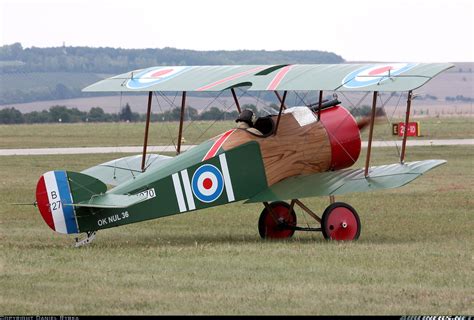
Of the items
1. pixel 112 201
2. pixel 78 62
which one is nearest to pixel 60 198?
pixel 112 201

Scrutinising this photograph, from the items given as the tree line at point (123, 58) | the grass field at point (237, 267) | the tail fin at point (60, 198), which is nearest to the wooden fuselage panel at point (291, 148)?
the grass field at point (237, 267)

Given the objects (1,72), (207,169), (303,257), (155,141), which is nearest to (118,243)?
(207,169)

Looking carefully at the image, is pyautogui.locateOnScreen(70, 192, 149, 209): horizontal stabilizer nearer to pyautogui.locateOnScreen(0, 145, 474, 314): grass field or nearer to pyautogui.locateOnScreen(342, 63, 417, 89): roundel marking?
pyautogui.locateOnScreen(0, 145, 474, 314): grass field

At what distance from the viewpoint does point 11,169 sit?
30406mm

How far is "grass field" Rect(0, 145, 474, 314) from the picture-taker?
34.4 feet

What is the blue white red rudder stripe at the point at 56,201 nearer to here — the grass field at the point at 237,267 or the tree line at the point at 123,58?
the grass field at the point at 237,267

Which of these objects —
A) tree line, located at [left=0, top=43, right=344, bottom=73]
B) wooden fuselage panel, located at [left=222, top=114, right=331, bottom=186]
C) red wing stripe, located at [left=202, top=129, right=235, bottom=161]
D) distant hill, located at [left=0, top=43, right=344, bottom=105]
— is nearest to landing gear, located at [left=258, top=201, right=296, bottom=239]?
wooden fuselage panel, located at [left=222, top=114, right=331, bottom=186]

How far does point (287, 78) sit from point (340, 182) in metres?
1.66

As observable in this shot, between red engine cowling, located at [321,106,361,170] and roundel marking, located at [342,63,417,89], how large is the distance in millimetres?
987

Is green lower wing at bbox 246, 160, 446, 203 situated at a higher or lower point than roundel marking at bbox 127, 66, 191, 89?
lower

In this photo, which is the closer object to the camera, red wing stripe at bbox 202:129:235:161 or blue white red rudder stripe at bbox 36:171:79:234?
blue white red rudder stripe at bbox 36:171:79:234

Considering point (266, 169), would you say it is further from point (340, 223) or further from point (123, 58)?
point (123, 58)

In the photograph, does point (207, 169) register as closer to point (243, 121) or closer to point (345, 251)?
point (243, 121)

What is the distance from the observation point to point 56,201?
46.0 ft
